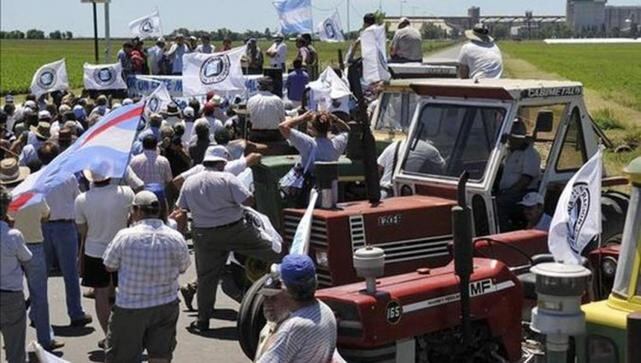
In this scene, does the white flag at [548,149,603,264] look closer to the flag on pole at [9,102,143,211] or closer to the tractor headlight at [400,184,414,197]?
the tractor headlight at [400,184,414,197]

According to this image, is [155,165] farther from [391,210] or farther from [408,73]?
[408,73]

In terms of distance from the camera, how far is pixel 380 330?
702 centimetres

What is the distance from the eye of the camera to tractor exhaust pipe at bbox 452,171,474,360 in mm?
6516

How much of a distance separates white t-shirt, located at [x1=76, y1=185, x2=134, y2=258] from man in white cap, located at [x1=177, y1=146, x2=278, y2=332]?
758mm

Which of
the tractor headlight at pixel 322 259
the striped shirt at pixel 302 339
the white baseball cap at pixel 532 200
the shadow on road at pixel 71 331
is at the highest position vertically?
the white baseball cap at pixel 532 200

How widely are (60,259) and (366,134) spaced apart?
3.57 meters

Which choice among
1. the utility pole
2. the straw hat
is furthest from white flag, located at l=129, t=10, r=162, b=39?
the straw hat

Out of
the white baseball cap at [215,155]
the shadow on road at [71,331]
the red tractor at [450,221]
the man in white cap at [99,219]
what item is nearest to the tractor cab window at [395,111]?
the white baseball cap at [215,155]

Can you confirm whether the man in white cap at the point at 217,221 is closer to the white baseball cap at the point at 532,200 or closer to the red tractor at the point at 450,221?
the red tractor at the point at 450,221

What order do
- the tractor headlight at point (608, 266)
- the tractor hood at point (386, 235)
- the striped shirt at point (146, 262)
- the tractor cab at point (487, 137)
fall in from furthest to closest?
the tractor cab at point (487, 137) → the tractor hood at point (386, 235) → the striped shirt at point (146, 262) → the tractor headlight at point (608, 266)

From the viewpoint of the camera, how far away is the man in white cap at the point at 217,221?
9969 millimetres

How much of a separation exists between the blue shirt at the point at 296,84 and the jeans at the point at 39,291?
1140cm

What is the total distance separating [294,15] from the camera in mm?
24016

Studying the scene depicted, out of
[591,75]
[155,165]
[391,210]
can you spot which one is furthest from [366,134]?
[591,75]
